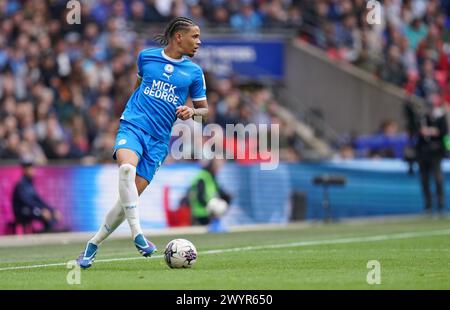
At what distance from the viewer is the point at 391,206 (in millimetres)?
24031

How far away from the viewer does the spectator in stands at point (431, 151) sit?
23.2 m

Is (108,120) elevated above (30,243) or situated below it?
above

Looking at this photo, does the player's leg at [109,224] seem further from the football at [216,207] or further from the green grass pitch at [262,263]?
the football at [216,207]

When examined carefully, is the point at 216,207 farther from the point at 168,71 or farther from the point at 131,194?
the point at 131,194

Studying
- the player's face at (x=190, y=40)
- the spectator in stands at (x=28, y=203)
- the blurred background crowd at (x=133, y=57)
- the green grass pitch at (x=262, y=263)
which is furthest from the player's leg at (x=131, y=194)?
the blurred background crowd at (x=133, y=57)

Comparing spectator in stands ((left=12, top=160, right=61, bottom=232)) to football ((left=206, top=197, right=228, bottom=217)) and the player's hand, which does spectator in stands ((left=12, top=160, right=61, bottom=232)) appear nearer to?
football ((left=206, top=197, right=228, bottom=217))

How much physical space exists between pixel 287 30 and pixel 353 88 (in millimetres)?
2264

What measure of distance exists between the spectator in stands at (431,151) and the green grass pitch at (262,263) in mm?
4327

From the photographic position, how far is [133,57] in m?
26.6

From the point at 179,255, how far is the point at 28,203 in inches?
346

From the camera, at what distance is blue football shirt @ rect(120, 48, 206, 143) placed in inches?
470

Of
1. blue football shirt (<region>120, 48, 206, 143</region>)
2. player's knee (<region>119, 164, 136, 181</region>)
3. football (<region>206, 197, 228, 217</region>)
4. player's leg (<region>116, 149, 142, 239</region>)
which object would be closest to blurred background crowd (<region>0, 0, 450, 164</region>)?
football (<region>206, 197, 228, 217</region>)
